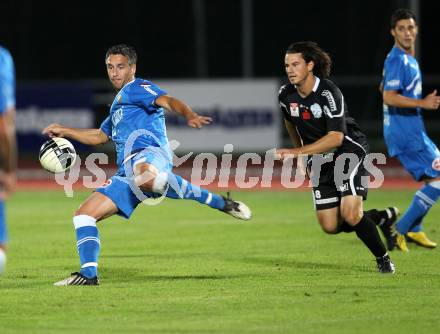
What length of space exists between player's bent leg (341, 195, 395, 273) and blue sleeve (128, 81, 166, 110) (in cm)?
193

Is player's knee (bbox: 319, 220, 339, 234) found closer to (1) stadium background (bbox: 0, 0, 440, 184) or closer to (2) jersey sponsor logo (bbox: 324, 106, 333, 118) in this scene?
(2) jersey sponsor logo (bbox: 324, 106, 333, 118)

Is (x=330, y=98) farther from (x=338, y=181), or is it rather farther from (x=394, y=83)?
(x=394, y=83)

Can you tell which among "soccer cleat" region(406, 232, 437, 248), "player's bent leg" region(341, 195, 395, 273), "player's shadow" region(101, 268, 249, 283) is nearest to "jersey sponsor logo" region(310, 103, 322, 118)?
"player's bent leg" region(341, 195, 395, 273)

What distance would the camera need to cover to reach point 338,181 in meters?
9.49

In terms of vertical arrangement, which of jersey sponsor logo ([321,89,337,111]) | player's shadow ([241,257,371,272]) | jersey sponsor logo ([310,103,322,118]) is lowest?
player's shadow ([241,257,371,272])

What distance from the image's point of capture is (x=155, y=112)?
9273 mm

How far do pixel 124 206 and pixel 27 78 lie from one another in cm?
2210

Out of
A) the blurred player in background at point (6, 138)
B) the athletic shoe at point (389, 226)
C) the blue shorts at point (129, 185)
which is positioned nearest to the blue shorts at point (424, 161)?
the athletic shoe at point (389, 226)

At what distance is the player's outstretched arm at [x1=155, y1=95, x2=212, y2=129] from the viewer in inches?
316

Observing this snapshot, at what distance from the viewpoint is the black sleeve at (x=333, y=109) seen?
9.10 meters

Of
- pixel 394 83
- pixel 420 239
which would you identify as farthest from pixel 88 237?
pixel 420 239

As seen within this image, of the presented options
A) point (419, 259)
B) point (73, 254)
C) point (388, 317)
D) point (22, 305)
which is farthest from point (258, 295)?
point (73, 254)

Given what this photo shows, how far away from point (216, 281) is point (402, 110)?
124 inches

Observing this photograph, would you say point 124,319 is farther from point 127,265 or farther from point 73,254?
point 73,254
